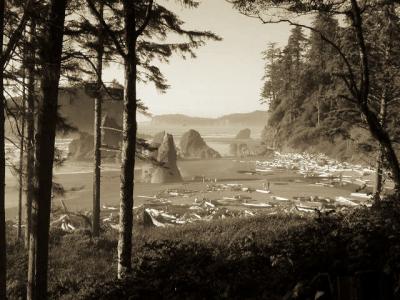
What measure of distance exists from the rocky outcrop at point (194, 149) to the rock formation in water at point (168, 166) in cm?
2086

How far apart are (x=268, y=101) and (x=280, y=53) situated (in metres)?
11.1

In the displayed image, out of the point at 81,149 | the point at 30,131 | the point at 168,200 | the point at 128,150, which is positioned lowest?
the point at 168,200

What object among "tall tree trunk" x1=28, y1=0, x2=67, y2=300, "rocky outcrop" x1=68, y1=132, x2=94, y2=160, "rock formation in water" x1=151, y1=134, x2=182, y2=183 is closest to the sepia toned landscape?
"tall tree trunk" x1=28, y1=0, x2=67, y2=300

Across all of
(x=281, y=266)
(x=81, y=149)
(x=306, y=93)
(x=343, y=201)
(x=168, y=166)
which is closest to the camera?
(x=281, y=266)

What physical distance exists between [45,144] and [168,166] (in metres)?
36.2

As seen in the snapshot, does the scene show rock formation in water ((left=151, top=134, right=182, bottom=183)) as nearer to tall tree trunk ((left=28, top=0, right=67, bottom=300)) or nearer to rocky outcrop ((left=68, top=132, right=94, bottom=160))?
rocky outcrop ((left=68, top=132, right=94, bottom=160))

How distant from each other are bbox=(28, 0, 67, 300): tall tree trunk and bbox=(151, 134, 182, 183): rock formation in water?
3416 centimetres

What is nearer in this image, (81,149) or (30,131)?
(30,131)

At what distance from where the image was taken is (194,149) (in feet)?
229

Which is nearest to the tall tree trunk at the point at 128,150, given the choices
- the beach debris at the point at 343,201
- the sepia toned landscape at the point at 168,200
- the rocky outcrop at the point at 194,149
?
the sepia toned landscape at the point at 168,200

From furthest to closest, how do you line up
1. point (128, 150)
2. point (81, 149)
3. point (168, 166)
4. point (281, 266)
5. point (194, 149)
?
point (194, 149) < point (81, 149) < point (168, 166) < point (128, 150) < point (281, 266)

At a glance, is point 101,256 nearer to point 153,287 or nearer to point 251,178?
point 153,287

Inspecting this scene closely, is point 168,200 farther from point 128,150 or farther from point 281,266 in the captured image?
point 281,266

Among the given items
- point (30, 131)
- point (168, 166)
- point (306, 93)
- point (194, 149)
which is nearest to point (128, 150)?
point (30, 131)
